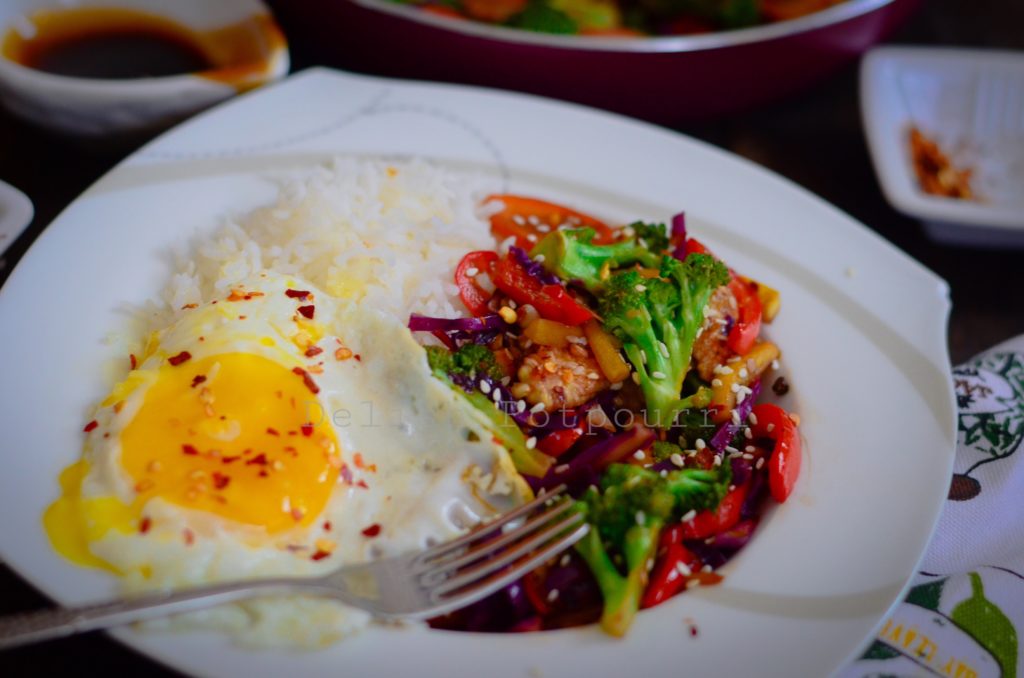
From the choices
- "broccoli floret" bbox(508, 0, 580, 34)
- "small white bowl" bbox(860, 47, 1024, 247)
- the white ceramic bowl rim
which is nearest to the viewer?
the white ceramic bowl rim

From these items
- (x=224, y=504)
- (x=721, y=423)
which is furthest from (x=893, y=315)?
(x=224, y=504)

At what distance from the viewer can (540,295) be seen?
2.88m

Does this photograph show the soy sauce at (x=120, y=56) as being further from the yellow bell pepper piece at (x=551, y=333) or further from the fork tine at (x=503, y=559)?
the fork tine at (x=503, y=559)

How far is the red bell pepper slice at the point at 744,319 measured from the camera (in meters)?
2.96

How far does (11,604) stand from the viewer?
94.0 inches

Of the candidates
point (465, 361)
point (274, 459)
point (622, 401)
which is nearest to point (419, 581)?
point (274, 459)

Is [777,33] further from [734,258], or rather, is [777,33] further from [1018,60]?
[1018,60]

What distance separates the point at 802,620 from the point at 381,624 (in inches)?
42.2

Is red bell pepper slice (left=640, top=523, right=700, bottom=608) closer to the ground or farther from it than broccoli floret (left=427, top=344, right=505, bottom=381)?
closer to the ground

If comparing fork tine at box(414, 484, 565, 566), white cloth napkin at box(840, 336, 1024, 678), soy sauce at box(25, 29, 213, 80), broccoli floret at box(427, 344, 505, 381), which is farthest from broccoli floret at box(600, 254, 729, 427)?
soy sauce at box(25, 29, 213, 80)

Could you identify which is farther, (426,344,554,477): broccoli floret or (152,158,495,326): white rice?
(152,158,495,326): white rice

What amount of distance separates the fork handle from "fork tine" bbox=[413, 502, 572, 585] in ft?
1.16

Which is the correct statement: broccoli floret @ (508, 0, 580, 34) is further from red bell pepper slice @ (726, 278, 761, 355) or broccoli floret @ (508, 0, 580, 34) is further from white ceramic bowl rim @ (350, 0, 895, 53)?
red bell pepper slice @ (726, 278, 761, 355)

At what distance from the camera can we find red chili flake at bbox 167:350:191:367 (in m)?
2.42
